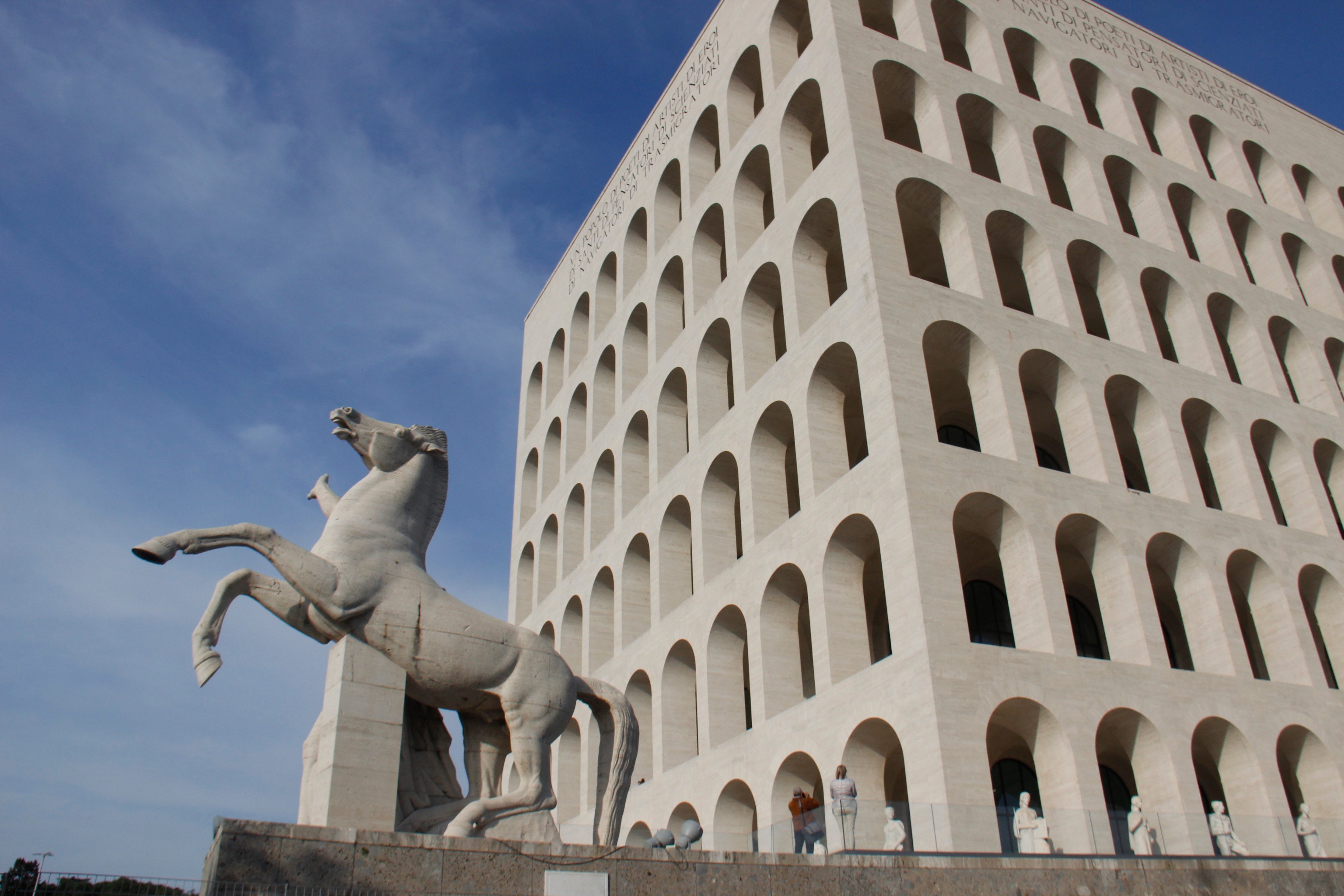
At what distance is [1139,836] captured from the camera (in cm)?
1850

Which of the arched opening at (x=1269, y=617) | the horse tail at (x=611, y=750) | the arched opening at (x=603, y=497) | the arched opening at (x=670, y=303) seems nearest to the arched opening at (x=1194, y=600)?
the arched opening at (x=1269, y=617)

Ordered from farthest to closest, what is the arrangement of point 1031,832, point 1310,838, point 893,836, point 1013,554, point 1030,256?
point 1030,256 → point 1013,554 → point 1310,838 → point 1031,832 → point 893,836

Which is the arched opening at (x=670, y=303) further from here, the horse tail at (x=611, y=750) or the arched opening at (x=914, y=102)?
the horse tail at (x=611, y=750)

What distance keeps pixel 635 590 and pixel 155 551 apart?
24.4 metres

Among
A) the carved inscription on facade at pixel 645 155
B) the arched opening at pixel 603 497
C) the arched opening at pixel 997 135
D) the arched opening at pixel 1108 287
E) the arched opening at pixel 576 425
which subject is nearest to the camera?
the arched opening at pixel 1108 287

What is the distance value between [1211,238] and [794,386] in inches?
640

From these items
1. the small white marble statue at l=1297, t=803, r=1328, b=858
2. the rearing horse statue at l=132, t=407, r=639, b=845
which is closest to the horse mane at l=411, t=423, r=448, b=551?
the rearing horse statue at l=132, t=407, r=639, b=845

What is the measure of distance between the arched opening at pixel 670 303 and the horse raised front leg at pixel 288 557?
25.5m

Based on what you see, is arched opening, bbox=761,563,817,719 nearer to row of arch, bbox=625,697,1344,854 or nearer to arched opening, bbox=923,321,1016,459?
row of arch, bbox=625,697,1344,854

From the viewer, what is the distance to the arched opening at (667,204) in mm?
37406

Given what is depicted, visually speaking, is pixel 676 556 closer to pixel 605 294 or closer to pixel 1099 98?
pixel 605 294

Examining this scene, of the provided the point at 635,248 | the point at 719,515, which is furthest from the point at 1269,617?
the point at 635,248

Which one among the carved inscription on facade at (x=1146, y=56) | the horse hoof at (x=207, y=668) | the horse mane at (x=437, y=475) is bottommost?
the horse hoof at (x=207, y=668)

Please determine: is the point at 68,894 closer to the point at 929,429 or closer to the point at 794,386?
the point at 929,429
